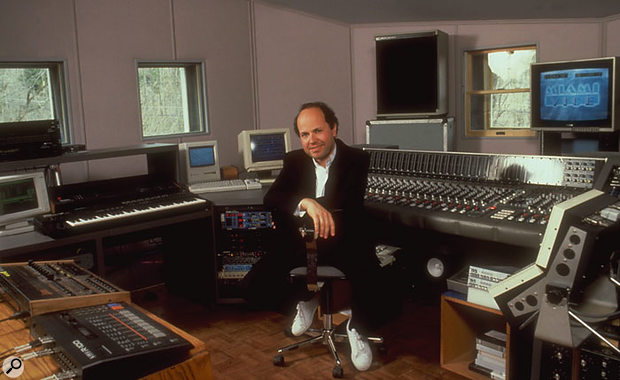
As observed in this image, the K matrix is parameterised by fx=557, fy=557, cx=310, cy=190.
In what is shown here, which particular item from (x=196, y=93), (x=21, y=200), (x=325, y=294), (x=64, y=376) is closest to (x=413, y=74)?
(x=196, y=93)

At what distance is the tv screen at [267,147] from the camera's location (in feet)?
14.0

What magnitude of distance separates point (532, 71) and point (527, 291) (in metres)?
4.79

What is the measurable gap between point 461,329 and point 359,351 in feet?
1.78

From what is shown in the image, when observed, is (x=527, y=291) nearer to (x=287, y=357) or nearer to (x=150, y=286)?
(x=287, y=357)

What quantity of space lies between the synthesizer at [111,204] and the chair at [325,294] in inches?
41.7

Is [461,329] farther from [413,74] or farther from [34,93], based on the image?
[34,93]

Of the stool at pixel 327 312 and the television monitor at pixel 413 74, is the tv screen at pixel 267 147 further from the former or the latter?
the television monitor at pixel 413 74

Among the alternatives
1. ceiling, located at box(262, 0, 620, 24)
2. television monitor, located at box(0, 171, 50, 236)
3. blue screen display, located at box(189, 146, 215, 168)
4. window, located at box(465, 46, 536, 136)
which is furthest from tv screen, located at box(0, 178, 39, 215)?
window, located at box(465, 46, 536, 136)

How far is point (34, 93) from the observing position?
491 centimetres

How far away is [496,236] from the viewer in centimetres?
262

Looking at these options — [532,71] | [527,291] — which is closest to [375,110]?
[532,71]

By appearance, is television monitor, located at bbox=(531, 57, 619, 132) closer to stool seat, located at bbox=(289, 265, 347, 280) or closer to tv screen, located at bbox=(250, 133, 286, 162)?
tv screen, located at bbox=(250, 133, 286, 162)

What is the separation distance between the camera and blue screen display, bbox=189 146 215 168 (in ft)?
13.5

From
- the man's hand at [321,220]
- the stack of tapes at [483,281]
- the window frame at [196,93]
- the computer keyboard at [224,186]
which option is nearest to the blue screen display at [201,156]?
the computer keyboard at [224,186]
